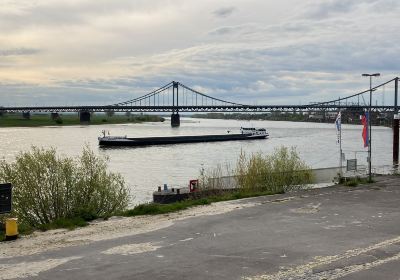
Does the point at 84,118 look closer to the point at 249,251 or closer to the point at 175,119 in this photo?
the point at 175,119

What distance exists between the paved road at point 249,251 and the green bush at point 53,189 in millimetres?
5242

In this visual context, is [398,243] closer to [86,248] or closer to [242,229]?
[242,229]

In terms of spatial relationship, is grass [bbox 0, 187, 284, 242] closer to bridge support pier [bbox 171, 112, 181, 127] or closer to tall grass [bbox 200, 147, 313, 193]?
tall grass [bbox 200, 147, 313, 193]

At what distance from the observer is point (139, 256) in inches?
396

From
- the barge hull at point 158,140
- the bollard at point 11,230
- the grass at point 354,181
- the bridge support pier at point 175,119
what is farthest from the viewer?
the bridge support pier at point 175,119

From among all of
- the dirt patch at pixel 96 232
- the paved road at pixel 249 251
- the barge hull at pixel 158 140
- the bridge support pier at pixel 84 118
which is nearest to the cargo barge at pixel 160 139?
the barge hull at pixel 158 140

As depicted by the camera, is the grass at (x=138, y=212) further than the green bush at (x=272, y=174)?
No

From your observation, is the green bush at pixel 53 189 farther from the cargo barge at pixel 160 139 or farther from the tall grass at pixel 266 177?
the cargo barge at pixel 160 139

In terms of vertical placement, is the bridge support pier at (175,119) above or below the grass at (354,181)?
above

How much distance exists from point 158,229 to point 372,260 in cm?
552

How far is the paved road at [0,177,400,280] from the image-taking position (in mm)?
8945

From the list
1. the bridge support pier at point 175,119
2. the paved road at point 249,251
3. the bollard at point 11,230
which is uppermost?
the bridge support pier at point 175,119

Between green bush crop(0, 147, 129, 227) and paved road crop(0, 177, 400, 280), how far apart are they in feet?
17.2

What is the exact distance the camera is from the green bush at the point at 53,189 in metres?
16.6
